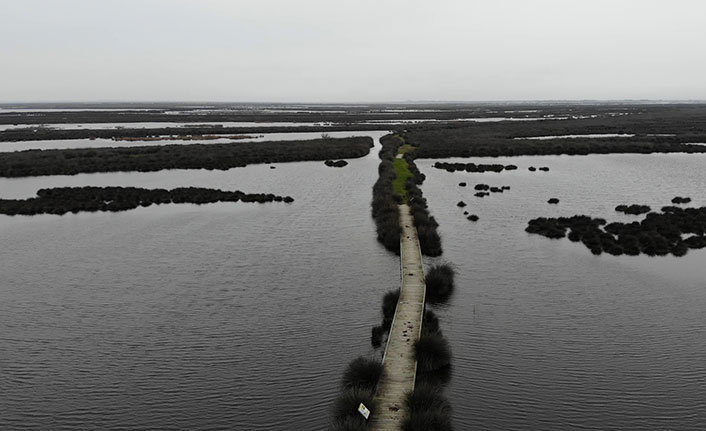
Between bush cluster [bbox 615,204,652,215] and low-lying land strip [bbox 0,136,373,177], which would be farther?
low-lying land strip [bbox 0,136,373,177]

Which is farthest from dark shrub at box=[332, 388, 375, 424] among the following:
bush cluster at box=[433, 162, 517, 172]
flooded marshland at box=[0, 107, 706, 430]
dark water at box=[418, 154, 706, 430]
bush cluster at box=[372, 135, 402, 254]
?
bush cluster at box=[433, 162, 517, 172]

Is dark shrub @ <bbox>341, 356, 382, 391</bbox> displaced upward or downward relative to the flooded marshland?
upward

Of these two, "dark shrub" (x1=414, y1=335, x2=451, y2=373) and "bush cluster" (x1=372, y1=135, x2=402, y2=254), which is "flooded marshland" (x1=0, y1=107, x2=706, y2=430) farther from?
"bush cluster" (x1=372, y1=135, x2=402, y2=254)

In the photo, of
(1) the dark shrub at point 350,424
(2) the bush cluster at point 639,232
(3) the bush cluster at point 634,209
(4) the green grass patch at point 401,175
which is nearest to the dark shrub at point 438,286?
(1) the dark shrub at point 350,424

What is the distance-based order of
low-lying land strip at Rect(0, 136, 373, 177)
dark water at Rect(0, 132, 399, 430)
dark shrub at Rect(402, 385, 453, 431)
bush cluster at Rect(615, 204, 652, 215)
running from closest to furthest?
dark shrub at Rect(402, 385, 453, 431) → dark water at Rect(0, 132, 399, 430) → bush cluster at Rect(615, 204, 652, 215) → low-lying land strip at Rect(0, 136, 373, 177)

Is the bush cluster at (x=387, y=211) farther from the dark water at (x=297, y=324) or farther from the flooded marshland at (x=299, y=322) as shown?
the flooded marshland at (x=299, y=322)

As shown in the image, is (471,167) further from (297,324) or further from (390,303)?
(297,324)

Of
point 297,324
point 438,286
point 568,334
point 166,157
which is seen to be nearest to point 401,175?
point 438,286

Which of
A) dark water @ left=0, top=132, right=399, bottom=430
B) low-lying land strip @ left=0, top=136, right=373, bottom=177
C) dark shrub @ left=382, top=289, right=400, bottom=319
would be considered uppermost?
low-lying land strip @ left=0, top=136, right=373, bottom=177

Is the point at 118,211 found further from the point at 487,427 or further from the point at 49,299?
the point at 487,427
